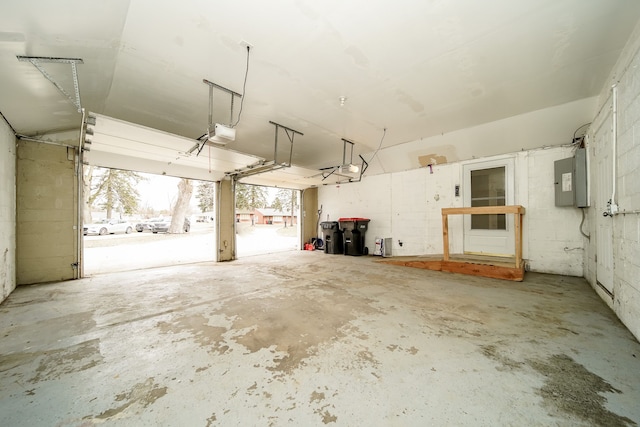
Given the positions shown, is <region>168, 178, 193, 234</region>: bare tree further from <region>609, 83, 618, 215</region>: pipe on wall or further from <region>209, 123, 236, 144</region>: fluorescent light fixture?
<region>609, 83, 618, 215</region>: pipe on wall

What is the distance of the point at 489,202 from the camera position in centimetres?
499

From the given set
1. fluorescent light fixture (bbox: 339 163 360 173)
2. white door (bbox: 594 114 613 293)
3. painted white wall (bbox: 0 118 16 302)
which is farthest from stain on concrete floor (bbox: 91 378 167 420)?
white door (bbox: 594 114 613 293)

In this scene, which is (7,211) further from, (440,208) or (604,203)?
(604,203)

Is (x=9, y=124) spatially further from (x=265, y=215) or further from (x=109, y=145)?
(x=265, y=215)

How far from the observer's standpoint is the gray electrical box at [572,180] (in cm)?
361

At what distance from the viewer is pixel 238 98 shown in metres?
3.18

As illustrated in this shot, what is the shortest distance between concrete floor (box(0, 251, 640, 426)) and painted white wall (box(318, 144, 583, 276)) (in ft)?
Result: 4.07

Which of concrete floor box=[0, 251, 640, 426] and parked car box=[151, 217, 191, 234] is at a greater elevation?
parked car box=[151, 217, 191, 234]

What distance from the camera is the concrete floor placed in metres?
1.26

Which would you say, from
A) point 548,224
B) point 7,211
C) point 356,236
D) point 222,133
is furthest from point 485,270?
point 7,211

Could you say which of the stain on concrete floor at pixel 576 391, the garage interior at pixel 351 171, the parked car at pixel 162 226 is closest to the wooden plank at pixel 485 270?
the garage interior at pixel 351 171

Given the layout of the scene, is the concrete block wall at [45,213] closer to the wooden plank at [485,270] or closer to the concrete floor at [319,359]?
the concrete floor at [319,359]

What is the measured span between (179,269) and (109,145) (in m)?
2.73

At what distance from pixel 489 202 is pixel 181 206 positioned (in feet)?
49.6
